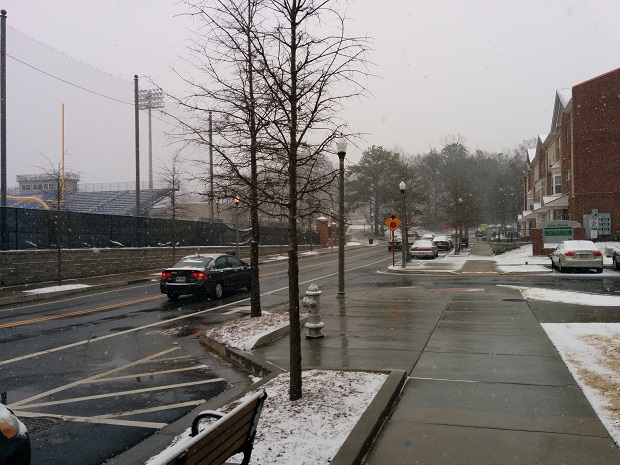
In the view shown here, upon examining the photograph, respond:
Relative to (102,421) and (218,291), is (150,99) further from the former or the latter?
(102,421)

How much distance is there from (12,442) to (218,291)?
534 inches

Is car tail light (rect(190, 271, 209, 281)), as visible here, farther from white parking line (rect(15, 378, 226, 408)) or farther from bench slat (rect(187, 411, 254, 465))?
bench slat (rect(187, 411, 254, 465))

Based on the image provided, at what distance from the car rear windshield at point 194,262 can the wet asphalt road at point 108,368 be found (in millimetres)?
1080

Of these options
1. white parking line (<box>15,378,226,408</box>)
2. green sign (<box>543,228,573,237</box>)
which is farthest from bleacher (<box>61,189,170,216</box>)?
white parking line (<box>15,378,226,408</box>)

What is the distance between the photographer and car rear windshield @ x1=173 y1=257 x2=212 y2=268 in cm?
1692

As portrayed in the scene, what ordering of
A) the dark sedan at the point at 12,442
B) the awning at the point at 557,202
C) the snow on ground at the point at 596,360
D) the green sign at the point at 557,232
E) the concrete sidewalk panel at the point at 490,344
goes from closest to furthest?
1. the dark sedan at the point at 12,442
2. the snow on ground at the point at 596,360
3. the concrete sidewalk panel at the point at 490,344
4. the green sign at the point at 557,232
5. the awning at the point at 557,202

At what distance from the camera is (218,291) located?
17.0 meters

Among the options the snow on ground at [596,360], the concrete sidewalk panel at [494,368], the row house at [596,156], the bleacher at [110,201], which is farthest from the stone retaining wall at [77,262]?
the row house at [596,156]

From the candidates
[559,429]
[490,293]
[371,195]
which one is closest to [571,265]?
[490,293]

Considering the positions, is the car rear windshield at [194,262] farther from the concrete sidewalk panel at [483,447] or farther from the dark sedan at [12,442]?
the dark sedan at [12,442]

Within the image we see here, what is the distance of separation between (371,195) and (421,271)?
62.3 m

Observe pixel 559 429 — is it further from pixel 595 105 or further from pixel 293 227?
pixel 595 105

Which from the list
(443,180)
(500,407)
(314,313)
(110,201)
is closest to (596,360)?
(500,407)

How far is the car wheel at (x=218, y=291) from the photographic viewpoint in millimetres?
16875
